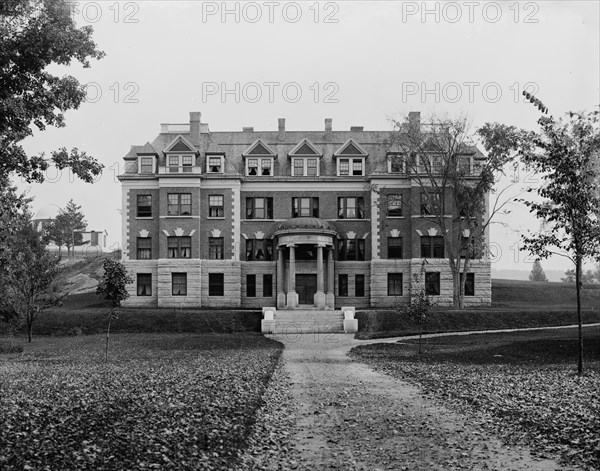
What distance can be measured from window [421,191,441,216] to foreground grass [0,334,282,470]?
33350 millimetres

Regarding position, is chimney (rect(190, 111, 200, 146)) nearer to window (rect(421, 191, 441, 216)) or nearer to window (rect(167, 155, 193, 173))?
window (rect(167, 155, 193, 173))

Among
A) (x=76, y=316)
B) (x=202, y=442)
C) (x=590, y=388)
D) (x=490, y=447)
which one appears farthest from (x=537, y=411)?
(x=76, y=316)

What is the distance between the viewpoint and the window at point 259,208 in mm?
60219

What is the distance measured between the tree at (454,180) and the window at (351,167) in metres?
3.01

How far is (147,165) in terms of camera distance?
59.5 m

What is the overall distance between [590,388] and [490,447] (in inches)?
324

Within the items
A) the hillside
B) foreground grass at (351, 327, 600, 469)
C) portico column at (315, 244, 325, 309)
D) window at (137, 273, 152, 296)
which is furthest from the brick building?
foreground grass at (351, 327, 600, 469)

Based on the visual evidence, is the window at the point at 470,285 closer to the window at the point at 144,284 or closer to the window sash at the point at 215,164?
the window sash at the point at 215,164

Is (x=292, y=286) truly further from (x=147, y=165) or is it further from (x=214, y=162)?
(x=147, y=165)

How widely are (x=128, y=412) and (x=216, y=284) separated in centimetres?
4752

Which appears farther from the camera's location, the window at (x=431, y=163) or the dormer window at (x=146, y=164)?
the dormer window at (x=146, y=164)

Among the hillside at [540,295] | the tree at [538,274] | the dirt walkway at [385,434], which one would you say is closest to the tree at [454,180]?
the hillside at [540,295]

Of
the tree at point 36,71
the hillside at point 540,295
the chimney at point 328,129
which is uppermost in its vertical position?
the chimney at point 328,129

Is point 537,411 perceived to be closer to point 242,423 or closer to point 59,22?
point 242,423
